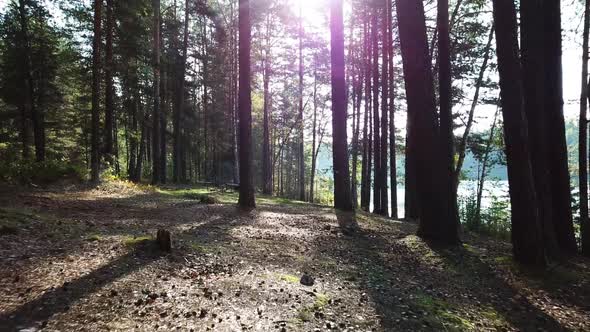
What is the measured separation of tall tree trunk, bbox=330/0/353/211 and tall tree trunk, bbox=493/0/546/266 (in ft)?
21.3

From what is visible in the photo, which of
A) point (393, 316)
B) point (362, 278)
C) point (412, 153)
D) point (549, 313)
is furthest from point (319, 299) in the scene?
point (412, 153)

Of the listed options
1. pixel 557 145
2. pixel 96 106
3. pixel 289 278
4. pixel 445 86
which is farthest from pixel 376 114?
pixel 289 278

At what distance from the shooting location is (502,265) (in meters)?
6.71

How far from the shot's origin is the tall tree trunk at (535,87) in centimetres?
754

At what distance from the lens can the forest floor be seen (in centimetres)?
354

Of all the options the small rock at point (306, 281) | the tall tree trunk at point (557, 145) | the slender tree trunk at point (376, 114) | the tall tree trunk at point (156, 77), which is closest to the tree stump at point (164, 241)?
the small rock at point (306, 281)

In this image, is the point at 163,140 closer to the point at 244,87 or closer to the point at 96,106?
the point at 96,106

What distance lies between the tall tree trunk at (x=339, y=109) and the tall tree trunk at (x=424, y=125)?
16.0 feet

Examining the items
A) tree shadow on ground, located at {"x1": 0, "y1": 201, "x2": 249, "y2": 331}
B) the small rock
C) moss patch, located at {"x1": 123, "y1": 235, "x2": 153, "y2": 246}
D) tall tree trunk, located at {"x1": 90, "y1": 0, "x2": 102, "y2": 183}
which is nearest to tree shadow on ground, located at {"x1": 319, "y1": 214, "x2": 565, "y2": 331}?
the small rock

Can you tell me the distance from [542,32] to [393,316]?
6.93 metres

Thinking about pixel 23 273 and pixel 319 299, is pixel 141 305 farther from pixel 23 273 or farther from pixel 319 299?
pixel 319 299

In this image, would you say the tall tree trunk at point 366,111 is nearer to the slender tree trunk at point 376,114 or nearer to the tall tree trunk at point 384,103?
the slender tree trunk at point 376,114

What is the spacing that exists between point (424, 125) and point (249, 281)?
4.88 meters

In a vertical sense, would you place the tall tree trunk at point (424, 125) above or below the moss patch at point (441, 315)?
above
